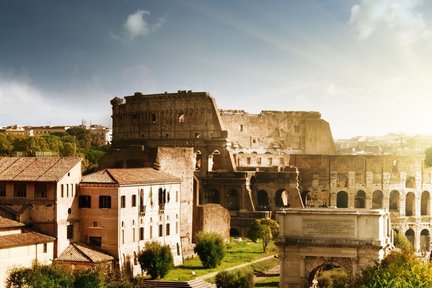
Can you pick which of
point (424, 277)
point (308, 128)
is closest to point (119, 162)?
point (424, 277)

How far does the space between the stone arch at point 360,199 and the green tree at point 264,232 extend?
74.5ft

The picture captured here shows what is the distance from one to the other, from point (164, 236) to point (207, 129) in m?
35.4

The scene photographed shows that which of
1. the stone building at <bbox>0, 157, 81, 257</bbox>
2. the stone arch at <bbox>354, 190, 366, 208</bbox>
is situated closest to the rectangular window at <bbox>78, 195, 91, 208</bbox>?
the stone building at <bbox>0, 157, 81, 257</bbox>

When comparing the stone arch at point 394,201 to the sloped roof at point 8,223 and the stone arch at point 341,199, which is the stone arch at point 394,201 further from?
the sloped roof at point 8,223

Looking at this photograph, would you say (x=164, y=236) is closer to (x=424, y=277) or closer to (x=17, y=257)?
(x=17, y=257)

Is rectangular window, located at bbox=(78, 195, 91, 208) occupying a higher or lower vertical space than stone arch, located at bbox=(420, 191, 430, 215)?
higher

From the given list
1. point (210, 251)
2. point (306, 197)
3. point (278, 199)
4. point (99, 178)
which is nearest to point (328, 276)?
point (210, 251)

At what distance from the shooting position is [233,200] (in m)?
76.7

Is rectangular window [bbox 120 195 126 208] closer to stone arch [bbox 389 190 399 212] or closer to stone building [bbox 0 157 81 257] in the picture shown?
stone building [bbox 0 157 81 257]

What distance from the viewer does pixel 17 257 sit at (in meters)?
39.2

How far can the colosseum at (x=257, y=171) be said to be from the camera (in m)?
76.4

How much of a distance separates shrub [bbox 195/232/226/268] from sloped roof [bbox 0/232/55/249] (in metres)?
10.2

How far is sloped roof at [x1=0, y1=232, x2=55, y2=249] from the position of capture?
38.8 meters

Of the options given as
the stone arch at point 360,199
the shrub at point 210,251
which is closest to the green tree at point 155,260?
the shrub at point 210,251
